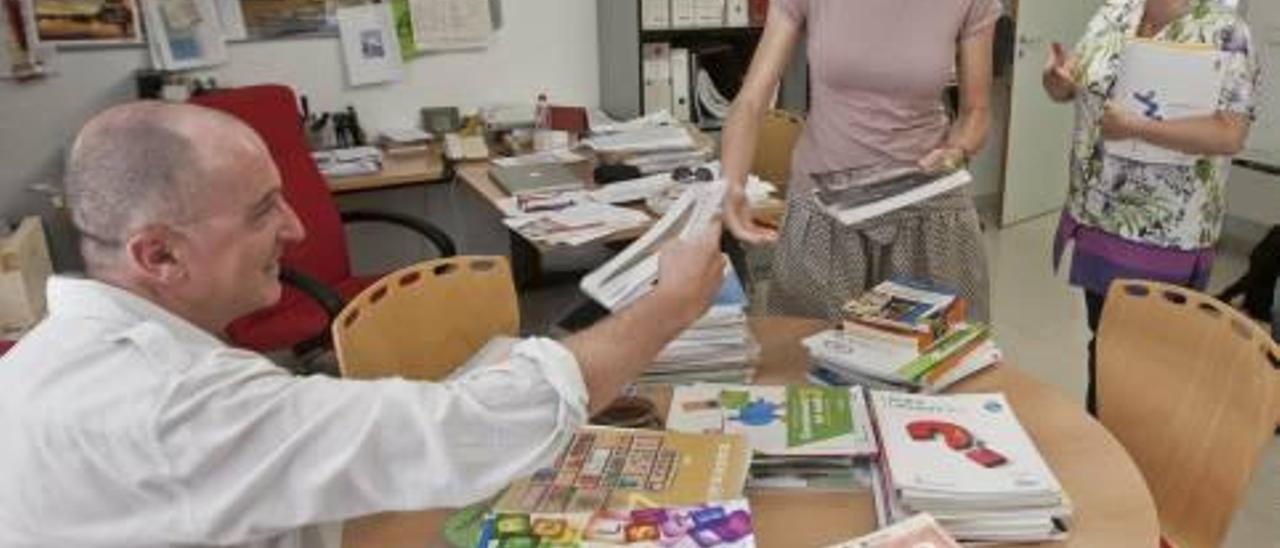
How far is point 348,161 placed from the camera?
3.21m

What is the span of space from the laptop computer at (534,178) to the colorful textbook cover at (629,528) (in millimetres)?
1649

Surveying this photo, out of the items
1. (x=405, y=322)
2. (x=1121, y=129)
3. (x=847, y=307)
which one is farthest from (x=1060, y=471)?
(x=405, y=322)

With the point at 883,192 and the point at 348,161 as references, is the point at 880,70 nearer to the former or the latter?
the point at 883,192

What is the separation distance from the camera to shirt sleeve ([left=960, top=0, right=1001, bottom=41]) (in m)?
1.96

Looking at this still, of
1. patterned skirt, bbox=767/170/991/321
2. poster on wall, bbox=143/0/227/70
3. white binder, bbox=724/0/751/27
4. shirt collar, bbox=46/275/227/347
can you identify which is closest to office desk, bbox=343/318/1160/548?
shirt collar, bbox=46/275/227/347

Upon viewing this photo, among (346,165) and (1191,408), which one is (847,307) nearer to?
(1191,408)

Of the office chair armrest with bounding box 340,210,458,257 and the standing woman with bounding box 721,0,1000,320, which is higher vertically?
the standing woman with bounding box 721,0,1000,320

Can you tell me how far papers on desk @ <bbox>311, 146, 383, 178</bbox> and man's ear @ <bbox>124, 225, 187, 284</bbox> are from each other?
2.11 m

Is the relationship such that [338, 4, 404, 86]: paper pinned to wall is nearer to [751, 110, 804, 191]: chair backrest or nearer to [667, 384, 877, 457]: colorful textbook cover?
[751, 110, 804, 191]: chair backrest

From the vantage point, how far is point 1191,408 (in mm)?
1621

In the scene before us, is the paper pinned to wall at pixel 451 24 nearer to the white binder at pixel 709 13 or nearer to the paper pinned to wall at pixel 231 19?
the paper pinned to wall at pixel 231 19

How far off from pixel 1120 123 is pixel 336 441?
1.78 metres

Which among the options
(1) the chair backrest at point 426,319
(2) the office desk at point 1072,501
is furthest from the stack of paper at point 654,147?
(2) the office desk at point 1072,501

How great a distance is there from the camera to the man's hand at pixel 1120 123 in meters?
2.09
